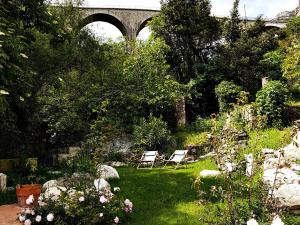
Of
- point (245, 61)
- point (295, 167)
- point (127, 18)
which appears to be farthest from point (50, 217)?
point (127, 18)

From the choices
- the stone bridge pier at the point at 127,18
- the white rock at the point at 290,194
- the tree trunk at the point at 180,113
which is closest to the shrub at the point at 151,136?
the tree trunk at the point at 180,113

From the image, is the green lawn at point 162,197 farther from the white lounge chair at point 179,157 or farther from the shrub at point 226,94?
the shrub at point 226,94

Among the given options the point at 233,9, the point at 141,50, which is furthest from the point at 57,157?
the point at 233,9

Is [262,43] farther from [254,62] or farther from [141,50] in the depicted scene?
[141,50]

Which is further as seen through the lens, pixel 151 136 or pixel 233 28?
pixel 233 28

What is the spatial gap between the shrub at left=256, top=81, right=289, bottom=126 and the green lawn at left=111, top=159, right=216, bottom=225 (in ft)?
19.0

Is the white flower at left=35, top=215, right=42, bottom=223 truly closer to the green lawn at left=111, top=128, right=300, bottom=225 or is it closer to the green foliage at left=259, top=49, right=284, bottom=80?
the green lawn at left=111, top=128, right=300, bottom=225

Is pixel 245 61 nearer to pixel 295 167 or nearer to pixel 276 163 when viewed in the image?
pixel 295 167

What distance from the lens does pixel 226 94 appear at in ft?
73.2

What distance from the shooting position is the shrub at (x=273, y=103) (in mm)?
16531

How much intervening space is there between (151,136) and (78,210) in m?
10.4

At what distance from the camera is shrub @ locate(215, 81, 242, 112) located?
22.2 metres

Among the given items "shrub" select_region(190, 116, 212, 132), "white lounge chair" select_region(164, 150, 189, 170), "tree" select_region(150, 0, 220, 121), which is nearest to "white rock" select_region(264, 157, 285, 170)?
"white lounge chair" select_region(164, 150, 189, 170)

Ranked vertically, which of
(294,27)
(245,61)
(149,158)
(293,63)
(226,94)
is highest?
(294,27)
